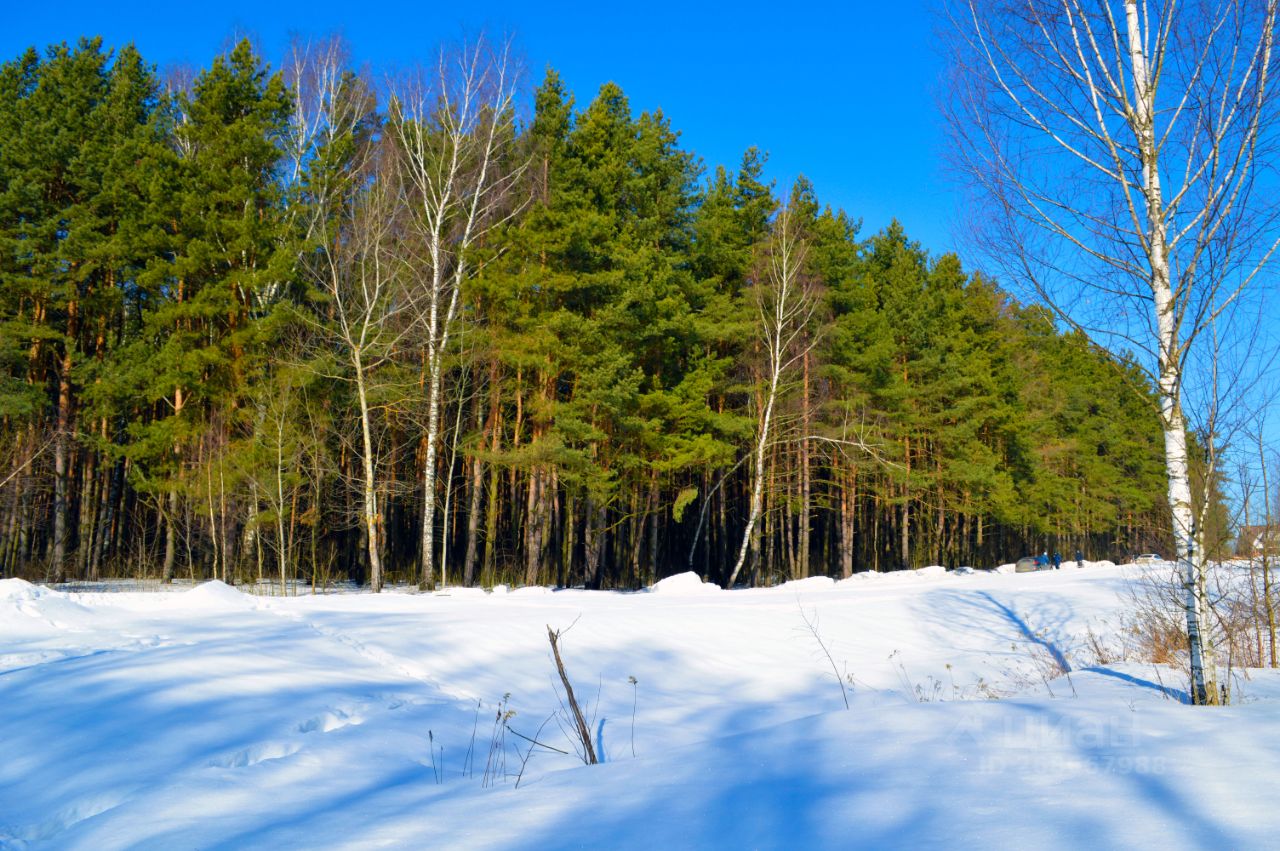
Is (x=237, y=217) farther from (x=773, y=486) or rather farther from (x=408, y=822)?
(x=408, y=822)

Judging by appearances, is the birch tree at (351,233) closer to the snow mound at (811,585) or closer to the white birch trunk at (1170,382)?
the snow mound at (811,585)

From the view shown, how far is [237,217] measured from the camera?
2056 centimetres

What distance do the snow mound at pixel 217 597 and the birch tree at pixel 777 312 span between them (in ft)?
41.1

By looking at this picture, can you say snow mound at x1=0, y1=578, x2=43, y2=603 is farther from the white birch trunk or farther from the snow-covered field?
the white birch trunk

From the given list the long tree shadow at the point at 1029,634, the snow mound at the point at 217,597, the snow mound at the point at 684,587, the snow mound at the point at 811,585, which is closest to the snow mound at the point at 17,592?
the snow mound at the point at 217,597

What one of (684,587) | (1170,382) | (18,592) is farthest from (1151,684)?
(18,592)

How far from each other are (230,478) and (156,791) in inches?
659

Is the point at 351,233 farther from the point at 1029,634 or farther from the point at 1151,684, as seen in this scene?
the point at 1151,684

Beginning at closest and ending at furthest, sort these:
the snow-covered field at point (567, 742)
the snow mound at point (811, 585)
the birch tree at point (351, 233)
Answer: the snow-covered field at point (567, 742) < the snow mound at point (811, 585) < the birch tree at point (351, 233)

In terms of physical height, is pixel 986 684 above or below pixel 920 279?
below

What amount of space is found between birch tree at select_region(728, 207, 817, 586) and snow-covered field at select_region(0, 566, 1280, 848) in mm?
11335

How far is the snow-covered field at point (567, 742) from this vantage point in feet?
9.59

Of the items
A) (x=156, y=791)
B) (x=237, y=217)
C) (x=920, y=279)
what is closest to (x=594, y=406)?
(x=237, y=217)

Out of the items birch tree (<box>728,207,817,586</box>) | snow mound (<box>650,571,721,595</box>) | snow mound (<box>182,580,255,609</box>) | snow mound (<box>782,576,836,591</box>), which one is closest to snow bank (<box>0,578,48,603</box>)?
snow mound (<box>182,580,255,609</box>)
